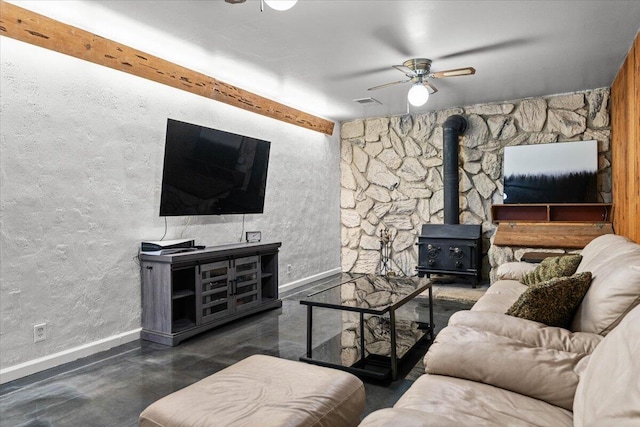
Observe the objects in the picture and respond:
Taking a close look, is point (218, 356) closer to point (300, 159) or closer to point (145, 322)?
point (145, 322)

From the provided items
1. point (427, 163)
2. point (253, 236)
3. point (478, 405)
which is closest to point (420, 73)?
point (427, 163)

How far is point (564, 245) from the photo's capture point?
462 cm

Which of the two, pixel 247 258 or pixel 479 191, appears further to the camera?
pixel 479 191

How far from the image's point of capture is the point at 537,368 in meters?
1.42

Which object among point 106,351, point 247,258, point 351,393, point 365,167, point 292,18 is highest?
point 292,18

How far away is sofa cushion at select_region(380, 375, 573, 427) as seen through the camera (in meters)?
1.23

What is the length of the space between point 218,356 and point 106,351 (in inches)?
35.4

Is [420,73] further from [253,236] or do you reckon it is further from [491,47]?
[253,236]

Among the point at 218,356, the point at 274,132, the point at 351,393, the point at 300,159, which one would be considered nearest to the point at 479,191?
the point at 300,159

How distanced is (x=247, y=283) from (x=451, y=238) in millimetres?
2853

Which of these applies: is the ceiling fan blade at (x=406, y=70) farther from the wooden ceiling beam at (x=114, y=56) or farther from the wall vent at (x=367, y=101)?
the wooden ceiling beam at (x=114, y=56)

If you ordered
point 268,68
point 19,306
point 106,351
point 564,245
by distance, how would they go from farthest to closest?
point 564,245 → point 268,68 → point 106,351 → point 19,306

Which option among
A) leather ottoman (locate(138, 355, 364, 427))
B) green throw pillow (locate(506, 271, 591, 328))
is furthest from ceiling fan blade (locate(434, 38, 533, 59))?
leather ottoman (locate(138, 355, 364, 427))

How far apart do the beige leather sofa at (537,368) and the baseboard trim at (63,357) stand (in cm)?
255
